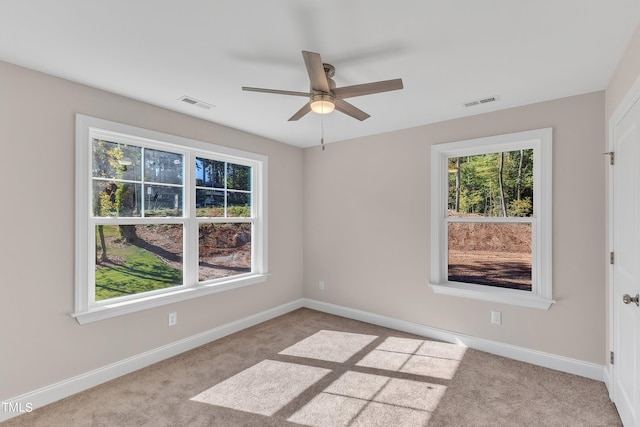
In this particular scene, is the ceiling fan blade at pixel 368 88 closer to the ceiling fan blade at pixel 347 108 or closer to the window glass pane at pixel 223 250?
the ceiling fan blade at pixel 347 108

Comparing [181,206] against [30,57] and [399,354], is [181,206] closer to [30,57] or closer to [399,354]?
[30,57]

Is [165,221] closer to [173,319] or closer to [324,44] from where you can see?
[173,319]

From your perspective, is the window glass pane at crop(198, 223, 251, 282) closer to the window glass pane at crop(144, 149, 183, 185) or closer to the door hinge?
the window glass pane at crop(144, 149, 183, 185)

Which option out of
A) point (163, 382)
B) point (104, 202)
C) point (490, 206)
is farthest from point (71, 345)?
point (490, 206)

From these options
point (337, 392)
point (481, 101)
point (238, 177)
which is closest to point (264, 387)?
point (337, 392)

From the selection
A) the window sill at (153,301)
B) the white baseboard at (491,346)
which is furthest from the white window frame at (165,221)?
the white baseboard at (491,346)

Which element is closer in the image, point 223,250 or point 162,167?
point 162,167

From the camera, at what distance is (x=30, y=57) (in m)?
2.02

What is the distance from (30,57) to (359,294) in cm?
385

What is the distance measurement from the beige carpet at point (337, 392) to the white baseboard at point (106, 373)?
0.20ft

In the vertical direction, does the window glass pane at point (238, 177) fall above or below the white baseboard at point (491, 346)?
above

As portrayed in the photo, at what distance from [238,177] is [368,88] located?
7.92 feet

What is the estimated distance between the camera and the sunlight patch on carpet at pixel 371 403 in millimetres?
2057

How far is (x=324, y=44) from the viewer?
1860 millimetres
